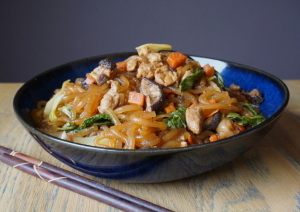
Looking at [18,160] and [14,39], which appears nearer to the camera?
[18,160]

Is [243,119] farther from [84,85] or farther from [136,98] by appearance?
[84,85]

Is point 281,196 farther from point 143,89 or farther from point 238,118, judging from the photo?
point 143,89

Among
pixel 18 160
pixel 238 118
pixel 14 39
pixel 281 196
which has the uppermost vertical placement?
pixel 238 118

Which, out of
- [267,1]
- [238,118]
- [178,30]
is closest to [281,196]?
[238,118]

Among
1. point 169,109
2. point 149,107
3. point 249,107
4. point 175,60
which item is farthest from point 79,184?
point 249,107

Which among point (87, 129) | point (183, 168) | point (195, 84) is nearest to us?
point (183, 168)
